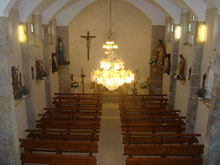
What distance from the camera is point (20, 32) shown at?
917 cm

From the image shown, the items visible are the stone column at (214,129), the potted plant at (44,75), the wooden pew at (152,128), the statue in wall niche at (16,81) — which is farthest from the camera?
the potted plant at (44,75)

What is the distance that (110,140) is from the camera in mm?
9398

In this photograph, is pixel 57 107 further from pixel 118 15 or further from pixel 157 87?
pixel 118 15

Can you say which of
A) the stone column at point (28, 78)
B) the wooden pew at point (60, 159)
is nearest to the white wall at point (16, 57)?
the stone column at point (28, 78)

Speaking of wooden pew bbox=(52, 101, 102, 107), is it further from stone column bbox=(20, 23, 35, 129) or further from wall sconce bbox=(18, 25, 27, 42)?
wall sconce bbox=(18, 25, 27, 42)

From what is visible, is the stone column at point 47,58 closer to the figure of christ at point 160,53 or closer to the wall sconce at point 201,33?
the figure of christ at point 160,53

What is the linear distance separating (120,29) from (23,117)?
10.4 m

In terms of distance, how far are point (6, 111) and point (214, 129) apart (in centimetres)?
639

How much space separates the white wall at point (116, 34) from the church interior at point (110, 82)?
0.08m

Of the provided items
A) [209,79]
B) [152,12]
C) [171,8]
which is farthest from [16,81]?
[152,12]

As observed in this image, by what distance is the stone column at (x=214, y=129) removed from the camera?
647cm

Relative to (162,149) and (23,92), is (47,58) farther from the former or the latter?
(162,149)

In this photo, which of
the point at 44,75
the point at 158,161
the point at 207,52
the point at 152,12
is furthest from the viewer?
the point at 152,12

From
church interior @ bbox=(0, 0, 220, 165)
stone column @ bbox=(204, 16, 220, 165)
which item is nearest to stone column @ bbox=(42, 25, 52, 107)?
church interior @ bbox=(0, 0, 220, 165)
